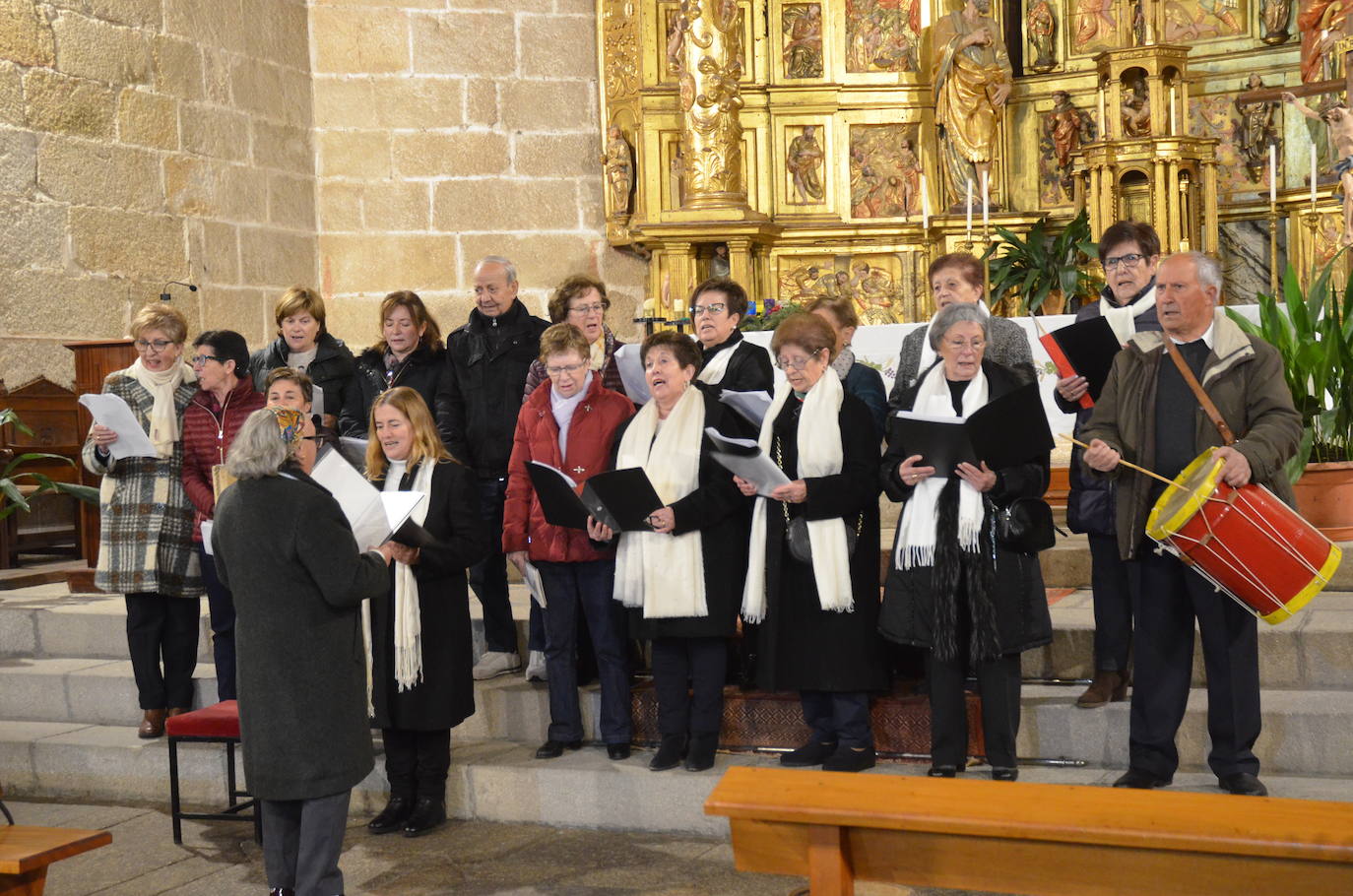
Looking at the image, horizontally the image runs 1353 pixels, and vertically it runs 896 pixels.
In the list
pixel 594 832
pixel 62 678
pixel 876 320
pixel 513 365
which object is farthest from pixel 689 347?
pixel 876 320

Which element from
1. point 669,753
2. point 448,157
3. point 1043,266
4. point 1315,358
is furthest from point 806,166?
point 669,753

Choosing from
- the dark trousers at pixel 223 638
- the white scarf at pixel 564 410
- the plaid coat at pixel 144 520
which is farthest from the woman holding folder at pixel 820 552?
the plaid coat at pixel 144 520

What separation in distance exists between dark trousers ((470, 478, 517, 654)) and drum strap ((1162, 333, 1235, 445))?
7.72 ft

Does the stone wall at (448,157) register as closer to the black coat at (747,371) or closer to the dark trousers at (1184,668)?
the black coat at (747,371)

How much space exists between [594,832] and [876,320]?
5.01m

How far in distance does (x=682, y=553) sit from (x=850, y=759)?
781 mm

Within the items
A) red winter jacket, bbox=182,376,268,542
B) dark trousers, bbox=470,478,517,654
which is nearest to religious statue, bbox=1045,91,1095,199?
dark trousers, bbox=470,478,517,654

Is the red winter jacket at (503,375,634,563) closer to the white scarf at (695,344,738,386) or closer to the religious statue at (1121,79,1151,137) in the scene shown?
the white scarf at (695,344,738,386)

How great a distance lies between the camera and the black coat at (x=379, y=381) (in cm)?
556

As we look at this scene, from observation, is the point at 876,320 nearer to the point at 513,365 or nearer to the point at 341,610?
the point at 513,365

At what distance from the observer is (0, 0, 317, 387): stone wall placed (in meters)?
7.89

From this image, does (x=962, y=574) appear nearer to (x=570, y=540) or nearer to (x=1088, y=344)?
(x=1088, y=344)

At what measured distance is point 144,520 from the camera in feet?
18.1

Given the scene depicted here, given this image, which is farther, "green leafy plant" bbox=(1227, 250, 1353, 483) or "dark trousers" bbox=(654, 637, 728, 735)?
"green leafy plant" bbox=(1227, 250, 1353, 483)
